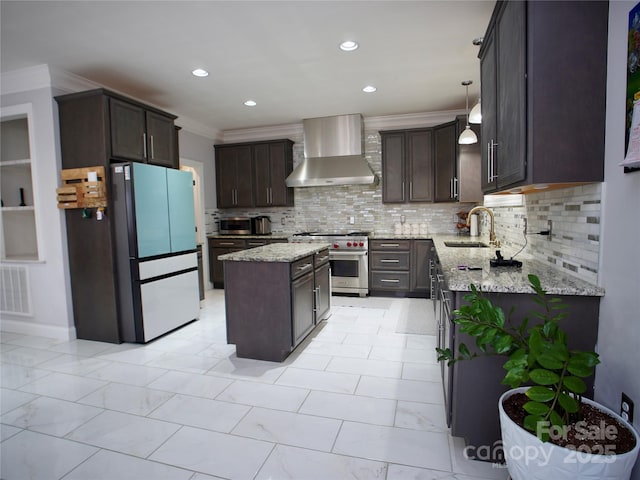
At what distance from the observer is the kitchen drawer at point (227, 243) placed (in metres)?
5.50

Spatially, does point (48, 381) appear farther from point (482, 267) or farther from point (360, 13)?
point (360, 13)

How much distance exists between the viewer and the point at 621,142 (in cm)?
140

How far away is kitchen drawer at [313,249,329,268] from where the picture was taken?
11.1ft

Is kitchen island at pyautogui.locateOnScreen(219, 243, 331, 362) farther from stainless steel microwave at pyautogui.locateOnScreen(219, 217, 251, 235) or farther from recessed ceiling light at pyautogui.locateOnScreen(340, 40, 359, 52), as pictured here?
stainless steel microwave at pyautogui.locateOnScreen(219, 217, 251, 235)

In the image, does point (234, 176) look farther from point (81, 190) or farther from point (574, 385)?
point (574, 385)

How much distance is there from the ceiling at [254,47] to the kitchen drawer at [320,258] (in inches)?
73.6

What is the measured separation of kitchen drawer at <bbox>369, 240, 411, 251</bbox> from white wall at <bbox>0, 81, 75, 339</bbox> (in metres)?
3.63

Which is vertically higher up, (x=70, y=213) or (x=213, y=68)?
(x=213, y=68)

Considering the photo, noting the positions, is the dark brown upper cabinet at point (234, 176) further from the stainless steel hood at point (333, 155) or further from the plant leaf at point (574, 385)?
the plant leaf at point (574, 385)

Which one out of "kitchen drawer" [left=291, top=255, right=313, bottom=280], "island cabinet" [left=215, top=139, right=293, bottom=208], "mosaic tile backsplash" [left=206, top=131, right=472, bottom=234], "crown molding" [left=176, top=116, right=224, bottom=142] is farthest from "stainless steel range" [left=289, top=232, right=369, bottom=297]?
"crown molding" [left=176, top=116, right=224, bottom=142]

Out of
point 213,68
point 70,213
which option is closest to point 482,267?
point 213,68

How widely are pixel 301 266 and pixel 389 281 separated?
221 centimetres

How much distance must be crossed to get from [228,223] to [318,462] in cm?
452

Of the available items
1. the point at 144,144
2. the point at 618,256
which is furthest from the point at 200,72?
the point at 618,256
